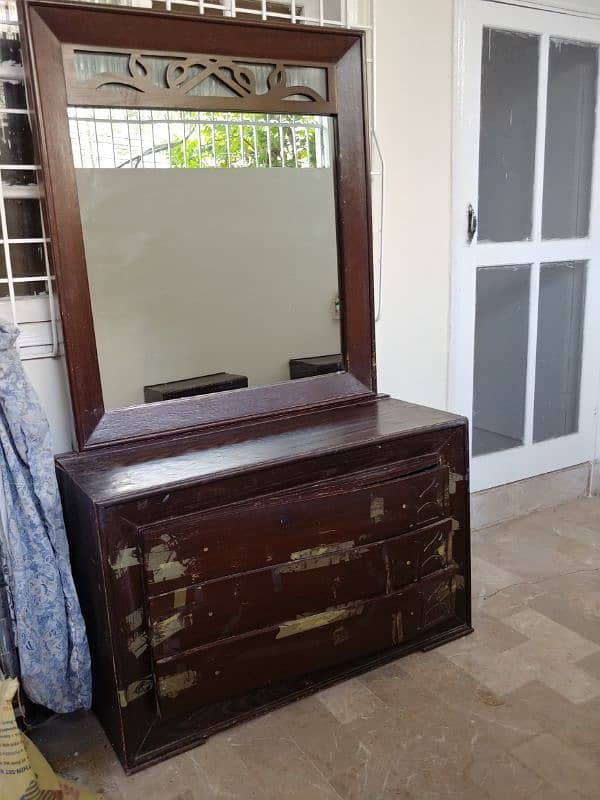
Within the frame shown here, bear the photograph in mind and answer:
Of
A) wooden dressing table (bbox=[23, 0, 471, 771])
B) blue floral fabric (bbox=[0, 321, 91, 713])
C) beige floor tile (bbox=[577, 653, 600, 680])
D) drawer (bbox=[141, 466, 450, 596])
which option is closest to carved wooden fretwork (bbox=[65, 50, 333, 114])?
wooden dressing table (bbox=[23, 0, 471, 771])

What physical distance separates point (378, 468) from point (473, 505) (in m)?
1.09

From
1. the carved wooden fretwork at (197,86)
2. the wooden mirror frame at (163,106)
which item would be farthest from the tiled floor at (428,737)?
the carved wooden fretwork at (197,86)

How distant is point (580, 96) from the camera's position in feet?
8.91

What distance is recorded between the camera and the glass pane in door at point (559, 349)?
9.34 ft

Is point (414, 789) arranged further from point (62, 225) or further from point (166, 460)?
point (62, 225)

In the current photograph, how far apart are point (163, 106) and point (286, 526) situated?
1.07 meters

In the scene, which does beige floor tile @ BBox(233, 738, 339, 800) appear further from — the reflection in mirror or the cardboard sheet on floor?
the reflection in mirror

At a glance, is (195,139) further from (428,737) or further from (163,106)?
(428,737)

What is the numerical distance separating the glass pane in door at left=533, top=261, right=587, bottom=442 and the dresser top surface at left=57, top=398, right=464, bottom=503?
1050mm

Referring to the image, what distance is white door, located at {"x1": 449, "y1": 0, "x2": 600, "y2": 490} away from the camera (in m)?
2.49

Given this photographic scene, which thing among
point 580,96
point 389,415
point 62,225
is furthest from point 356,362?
point 580,96

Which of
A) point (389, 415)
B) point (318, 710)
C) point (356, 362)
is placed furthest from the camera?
point (356, 362)

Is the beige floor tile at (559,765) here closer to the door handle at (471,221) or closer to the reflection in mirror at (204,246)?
the reflection in mirror at (204,246)

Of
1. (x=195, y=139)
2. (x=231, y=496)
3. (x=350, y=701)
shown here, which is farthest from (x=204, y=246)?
(x=350, y=701)
